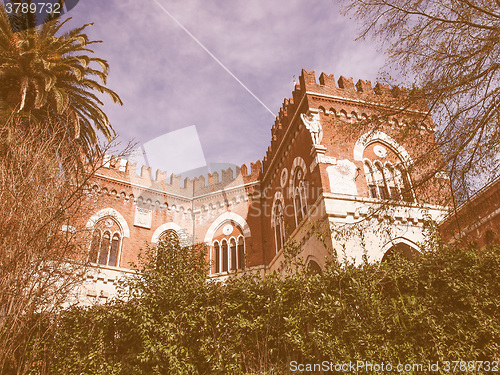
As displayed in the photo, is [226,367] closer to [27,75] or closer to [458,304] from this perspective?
[458,304]

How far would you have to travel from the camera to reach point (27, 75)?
11.2 metres

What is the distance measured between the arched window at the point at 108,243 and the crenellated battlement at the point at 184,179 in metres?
2.50

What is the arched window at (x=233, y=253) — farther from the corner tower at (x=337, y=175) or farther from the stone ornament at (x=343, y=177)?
the stone ornament at (x=343, y=177)

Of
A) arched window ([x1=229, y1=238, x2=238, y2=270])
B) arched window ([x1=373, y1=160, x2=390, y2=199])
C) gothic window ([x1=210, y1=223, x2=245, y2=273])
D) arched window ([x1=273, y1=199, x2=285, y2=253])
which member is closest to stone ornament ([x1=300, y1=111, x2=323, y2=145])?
arched window ([x1=373, y1=160, x2=390, y2=199])

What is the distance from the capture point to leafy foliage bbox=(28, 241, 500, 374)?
5852mm

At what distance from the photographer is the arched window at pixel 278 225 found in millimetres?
16953

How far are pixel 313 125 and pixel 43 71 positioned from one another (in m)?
9.09

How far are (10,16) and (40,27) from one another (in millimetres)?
850

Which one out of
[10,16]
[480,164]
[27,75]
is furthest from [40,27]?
[480,164]

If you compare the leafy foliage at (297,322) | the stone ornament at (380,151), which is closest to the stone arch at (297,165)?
the stone ornament at (380,151)

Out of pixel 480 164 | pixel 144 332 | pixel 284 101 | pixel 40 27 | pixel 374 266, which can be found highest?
pixel 284 101

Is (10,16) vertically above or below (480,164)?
above

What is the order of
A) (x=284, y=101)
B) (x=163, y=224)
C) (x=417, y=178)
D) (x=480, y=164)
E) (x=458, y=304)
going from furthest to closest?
(x=163, y=224) → (x=284, y=101) → (x=417, y=178) → (x=480, y=164) → (x=458, y=304)

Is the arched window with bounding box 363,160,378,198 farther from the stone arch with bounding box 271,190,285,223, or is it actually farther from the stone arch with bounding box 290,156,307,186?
the stone arch with bounding box 271,190,285,223
